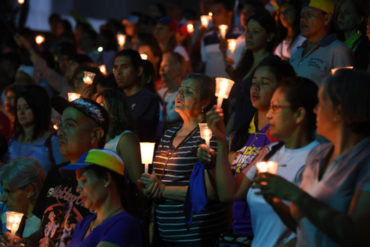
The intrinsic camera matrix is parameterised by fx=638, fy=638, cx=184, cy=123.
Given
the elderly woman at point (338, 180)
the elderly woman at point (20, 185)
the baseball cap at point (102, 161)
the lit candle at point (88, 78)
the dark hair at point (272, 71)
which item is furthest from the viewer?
the lit candle at point (88, 78)

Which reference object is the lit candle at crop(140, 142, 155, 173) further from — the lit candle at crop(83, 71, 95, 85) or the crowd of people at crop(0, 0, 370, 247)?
the lit candle at crop(83, 71, 95, 85)

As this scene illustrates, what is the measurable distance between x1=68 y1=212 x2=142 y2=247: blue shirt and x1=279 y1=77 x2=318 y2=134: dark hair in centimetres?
117

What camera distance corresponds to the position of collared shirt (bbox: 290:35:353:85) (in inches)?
226

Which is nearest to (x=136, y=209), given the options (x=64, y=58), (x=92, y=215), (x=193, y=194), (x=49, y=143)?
(x=92, y=215)

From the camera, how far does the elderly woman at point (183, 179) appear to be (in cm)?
471

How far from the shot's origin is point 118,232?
12.1 ft

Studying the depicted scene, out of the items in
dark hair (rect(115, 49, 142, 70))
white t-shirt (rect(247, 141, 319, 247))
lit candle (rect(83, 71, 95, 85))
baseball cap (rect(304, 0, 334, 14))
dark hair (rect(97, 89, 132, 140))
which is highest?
baseball cap (rect(304, 0, 334, 14))

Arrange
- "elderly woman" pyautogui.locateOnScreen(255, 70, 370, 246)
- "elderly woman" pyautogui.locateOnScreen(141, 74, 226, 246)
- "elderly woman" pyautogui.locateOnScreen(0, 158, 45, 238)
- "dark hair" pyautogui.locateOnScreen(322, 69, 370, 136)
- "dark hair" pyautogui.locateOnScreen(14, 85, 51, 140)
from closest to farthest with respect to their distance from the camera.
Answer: "elderly woman" pyautogui.locateOnScreen(255, 70, 370, 246) < "dark hair" pyautogui.locateOnScreen(322, 69, 370, 136) < "elderly woman" pyautogui.locateOnScreen(141, 74, 226, 246) < "elderly woman" pyautogui.locateOnScreen(0, 158, 45, 238) < "dark hair" pyautogui.locateOnScreen(14, 85, 51, 140)

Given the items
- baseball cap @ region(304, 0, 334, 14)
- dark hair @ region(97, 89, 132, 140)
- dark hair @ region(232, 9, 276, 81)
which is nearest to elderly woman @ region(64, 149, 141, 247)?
dark hair @ region(97, 89, 132, 140)

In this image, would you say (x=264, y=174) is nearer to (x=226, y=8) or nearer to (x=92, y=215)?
(x=92, y=215)

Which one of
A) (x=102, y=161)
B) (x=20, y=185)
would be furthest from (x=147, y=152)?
(x=20, y=185)

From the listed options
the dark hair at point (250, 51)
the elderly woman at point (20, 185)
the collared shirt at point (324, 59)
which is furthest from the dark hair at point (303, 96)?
the elderly woman at point (20, 185)

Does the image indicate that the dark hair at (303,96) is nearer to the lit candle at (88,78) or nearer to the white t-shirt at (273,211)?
the white t-shirt at (273,211)

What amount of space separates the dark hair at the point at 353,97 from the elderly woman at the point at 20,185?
10.1 feet
